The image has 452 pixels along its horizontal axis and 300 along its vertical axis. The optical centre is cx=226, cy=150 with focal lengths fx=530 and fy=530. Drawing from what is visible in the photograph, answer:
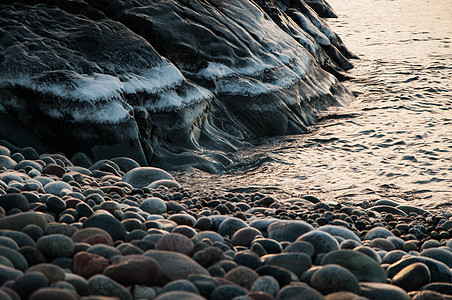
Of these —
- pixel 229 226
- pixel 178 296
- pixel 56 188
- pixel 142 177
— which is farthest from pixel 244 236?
pixel 142 177

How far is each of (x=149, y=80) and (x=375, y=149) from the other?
3.57 metres

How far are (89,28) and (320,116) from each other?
443 cm

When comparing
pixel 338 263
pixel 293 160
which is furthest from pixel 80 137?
pixel 338 263

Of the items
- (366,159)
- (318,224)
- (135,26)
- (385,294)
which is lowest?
(366,159)

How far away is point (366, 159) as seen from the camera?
764 centimetres

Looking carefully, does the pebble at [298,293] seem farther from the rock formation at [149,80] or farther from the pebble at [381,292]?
the rock formation at [149,80]

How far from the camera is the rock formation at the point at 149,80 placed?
6137 millimetres

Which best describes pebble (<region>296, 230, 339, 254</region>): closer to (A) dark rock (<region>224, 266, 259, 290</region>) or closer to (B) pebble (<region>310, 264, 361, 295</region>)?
(B) pebble (<region>310, 264, 361, 295</region>)

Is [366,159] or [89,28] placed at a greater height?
[89,28]

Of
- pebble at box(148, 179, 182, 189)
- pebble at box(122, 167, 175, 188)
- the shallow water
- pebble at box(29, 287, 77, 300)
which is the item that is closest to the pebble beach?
pebble at box(29, 287, 77, 300)

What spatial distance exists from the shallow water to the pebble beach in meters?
1.46

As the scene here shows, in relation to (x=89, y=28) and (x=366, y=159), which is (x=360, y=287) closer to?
(x=366, y=159)

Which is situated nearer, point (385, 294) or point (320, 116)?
point (385, 294)

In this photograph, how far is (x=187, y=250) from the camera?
9.62ft
